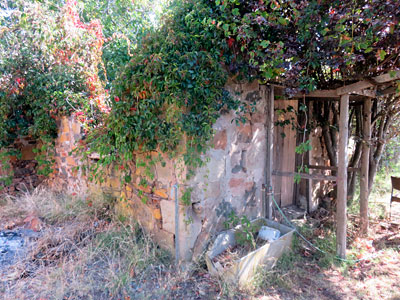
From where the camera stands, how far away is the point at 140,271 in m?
2.77

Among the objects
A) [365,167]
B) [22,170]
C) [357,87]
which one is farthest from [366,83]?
[22,170]

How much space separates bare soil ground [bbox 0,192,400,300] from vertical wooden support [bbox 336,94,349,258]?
0.26 m

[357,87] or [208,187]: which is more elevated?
[357,87]

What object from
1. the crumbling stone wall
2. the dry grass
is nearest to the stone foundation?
the dry grass

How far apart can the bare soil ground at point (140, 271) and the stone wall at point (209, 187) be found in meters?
0.27

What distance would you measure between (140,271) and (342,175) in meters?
2.63

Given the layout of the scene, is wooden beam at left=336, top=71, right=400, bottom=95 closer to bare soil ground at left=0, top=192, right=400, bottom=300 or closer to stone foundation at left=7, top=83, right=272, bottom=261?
stone foundation at left=7, top=83, right=272, bottom=261

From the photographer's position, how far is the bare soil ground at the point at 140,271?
8.27ft

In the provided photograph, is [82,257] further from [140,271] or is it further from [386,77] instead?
[386,77]

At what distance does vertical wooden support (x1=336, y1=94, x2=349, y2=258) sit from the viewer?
3.21m

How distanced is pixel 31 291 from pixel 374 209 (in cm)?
533

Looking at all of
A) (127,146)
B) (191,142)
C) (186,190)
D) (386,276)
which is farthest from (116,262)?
(386,276)

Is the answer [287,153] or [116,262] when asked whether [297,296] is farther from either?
[287,153]

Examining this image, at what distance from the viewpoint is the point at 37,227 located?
3.65 metres
